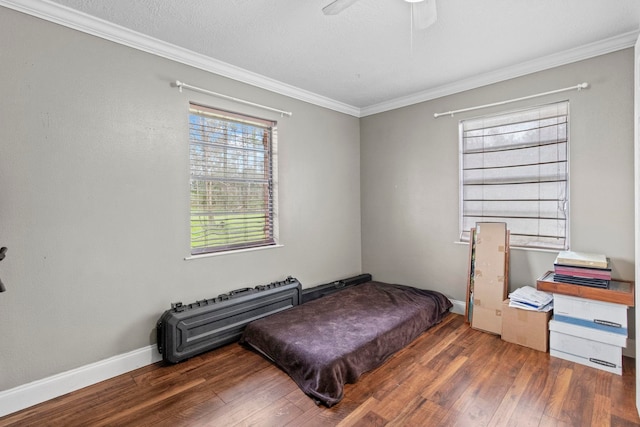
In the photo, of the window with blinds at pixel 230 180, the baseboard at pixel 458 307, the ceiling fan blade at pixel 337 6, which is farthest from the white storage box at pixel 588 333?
the ceiling fan blade at pixel 337 6

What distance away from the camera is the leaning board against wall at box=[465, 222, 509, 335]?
2.89 meters

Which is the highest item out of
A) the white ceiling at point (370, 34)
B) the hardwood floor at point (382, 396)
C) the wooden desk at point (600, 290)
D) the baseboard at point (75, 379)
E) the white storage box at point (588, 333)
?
the white ceiling at point (370, 34)

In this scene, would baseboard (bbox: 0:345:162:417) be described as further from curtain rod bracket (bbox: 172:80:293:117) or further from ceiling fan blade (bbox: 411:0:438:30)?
ceiling fan blade (bbox: 411:0:438:30)

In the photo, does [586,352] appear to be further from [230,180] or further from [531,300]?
[230,180]

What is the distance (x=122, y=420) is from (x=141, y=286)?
90cm

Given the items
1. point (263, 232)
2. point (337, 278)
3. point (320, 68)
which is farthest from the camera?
point (337, 278)

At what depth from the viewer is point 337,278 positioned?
3973 millimetres

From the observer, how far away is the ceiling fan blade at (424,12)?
5.49ft

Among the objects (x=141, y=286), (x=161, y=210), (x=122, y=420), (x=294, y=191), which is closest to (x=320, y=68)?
(x=294, y=191)

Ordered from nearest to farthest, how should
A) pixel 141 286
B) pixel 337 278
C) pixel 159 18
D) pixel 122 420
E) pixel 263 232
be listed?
pixel 122 420
pixel 159 18
pixel 141 286
pixel 263 232
pixel 337 278

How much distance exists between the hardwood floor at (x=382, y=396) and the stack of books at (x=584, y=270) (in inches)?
24.8

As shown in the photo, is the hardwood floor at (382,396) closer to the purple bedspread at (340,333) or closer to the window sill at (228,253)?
the purple bedspread at (340,333)

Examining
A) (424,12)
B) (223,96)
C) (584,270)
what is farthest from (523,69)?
(223,96)

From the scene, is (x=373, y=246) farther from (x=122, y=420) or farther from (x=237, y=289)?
(x=122, y=420)
